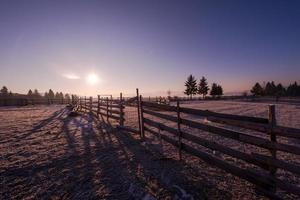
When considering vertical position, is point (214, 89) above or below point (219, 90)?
above

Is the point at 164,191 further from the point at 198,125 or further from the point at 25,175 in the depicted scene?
the point at 25,175

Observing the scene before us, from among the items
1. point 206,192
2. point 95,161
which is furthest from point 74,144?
point 206,192

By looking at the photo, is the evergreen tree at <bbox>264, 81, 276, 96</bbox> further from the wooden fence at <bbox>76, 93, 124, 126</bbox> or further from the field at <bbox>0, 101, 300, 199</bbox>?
the field at <bbox>0, 101, 300, 199</bbox>

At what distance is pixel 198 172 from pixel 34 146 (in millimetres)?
6333

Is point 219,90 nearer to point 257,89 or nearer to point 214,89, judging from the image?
point 214,89

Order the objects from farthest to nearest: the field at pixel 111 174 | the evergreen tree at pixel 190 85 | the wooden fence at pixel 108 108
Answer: the evergreen tree at pixel 190 85
the wooden fence at pixel 108 108
the field at pixel 111 174

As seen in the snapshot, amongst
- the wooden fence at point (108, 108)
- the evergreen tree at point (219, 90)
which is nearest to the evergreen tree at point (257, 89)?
the evergreen tree at point (219, 90)

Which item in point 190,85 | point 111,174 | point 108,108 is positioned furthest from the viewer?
point 190,85

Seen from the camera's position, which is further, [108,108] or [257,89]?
[257,89]

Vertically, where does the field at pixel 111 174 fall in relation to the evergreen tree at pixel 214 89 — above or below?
below

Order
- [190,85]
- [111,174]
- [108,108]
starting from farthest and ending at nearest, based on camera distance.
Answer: [190,85], [108,108], [111,174]

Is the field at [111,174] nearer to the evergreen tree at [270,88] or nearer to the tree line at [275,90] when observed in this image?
the tree line at [275,90]

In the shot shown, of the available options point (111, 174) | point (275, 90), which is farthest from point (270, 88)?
point (111, 174)

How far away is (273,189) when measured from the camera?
3.43m
